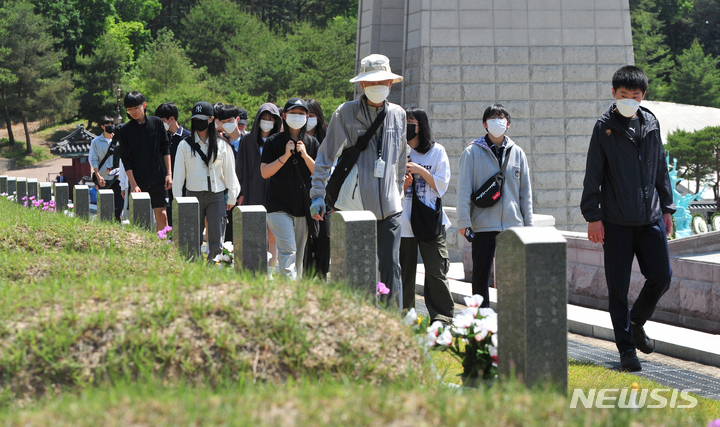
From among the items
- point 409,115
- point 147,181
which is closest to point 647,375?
point 409,115

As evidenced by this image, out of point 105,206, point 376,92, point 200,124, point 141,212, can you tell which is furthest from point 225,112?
point 376,92

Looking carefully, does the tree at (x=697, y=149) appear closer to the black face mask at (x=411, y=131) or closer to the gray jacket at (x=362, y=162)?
the black face mask at (x=411, y=131)

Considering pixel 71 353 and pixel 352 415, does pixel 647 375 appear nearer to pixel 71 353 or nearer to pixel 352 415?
pixel 352 415

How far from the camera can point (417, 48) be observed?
14.2 meters

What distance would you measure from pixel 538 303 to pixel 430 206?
3.00 m

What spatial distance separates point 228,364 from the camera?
3258 millimetres

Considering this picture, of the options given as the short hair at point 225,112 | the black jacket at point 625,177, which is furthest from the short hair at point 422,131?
the short hair at point 225,112

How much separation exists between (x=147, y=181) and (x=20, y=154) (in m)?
55.5

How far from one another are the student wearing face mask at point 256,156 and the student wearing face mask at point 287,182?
746 mm

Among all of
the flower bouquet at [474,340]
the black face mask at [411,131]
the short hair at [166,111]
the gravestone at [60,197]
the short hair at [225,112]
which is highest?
the short hair at [166,111]

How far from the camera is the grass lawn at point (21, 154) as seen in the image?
188 ft

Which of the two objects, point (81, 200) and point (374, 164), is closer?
point (374, 164)

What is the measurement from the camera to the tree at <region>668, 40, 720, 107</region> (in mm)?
62875

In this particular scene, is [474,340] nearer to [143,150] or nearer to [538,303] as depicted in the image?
[538,303]
